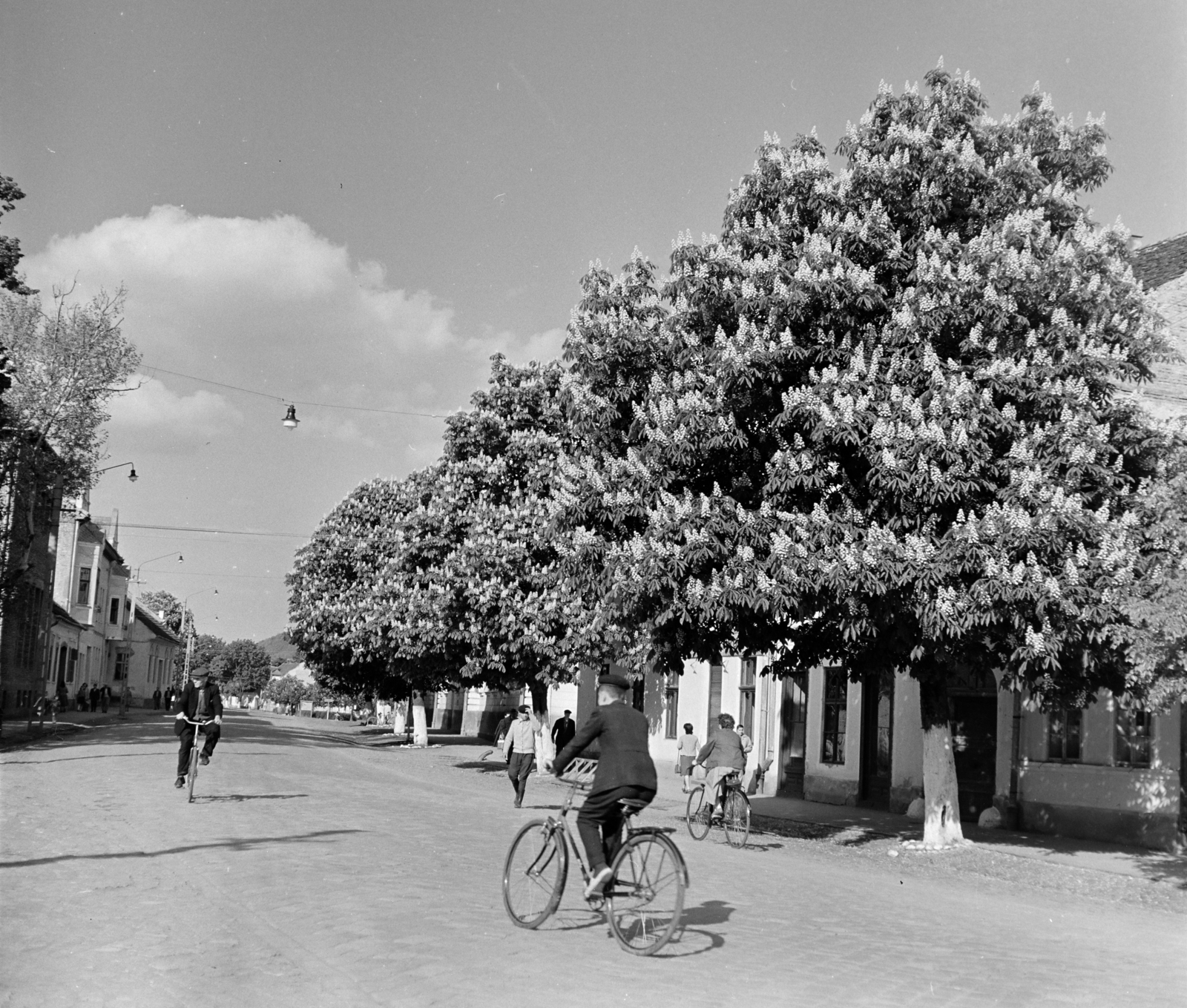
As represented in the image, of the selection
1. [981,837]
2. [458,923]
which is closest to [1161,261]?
[981,837]

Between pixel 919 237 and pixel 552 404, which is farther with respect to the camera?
pixel 552 404

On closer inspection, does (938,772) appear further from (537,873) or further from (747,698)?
(747,698)

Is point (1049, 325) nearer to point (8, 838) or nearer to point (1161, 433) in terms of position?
point (1161, 433)

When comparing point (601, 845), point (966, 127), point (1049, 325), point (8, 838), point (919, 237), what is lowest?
point (8, 838)

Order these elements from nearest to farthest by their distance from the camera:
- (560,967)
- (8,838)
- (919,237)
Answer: (560,967) < (8,838) < (919,237)

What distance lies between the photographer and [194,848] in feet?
40.7

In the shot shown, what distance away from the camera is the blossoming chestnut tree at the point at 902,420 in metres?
14.3

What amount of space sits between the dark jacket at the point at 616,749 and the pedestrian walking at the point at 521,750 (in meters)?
12.2

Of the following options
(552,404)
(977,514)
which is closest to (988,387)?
(977,514)

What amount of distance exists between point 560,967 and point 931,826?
11.2m

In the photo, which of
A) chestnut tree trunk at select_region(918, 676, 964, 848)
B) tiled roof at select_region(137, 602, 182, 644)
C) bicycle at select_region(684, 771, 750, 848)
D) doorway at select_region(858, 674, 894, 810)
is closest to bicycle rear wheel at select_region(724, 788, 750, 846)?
bicycle at select_region(684, 771, 750, 848)

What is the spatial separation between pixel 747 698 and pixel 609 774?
74.7 ft

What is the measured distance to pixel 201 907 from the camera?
905 centimetres

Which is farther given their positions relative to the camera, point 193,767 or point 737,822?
point 193,767
